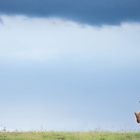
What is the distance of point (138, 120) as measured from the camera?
117 ft

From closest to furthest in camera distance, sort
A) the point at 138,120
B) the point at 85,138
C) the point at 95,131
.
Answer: the point at 85,138 < the point at 95,131 < the point at 138,120

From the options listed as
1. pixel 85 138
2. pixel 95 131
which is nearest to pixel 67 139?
pixel 85 138

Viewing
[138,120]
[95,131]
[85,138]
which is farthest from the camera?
[138,120]

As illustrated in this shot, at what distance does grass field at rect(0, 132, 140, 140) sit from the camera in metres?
27.6

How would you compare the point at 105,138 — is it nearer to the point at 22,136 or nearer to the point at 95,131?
the point at 95,131

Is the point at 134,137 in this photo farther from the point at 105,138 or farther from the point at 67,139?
the point at 67,139

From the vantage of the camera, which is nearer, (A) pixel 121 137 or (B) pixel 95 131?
(A) pixel 121 137

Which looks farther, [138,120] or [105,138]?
[138,120]

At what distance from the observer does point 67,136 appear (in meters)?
28.1

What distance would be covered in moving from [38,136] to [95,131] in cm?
358

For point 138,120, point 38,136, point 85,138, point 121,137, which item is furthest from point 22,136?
point 138,120

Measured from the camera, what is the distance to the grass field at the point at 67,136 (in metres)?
27.6

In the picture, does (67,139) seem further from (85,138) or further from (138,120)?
(138,120)

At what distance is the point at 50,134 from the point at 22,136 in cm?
169
